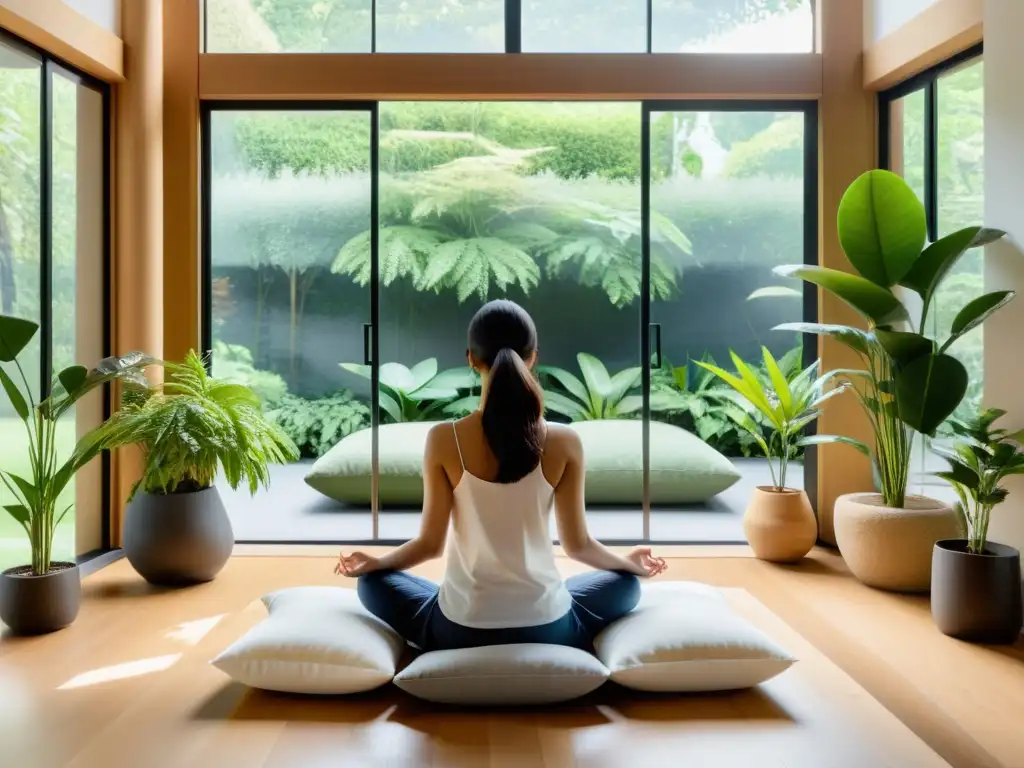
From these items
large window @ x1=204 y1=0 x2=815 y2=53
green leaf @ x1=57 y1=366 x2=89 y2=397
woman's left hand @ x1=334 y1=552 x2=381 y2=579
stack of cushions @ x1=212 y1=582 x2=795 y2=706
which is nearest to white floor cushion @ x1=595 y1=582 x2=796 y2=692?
stack of cushions @ x1=212 y1=582 x2=795 y2=706

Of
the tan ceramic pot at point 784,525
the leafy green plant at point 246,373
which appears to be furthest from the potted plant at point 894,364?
the leafy green plant at point 246,373

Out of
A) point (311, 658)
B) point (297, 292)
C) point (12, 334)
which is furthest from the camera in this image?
point (297, 292)

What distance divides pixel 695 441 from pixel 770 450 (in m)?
0.35

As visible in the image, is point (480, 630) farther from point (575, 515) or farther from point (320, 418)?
point (320, 418)

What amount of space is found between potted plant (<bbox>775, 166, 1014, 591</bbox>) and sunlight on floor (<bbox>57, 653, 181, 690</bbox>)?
2.52 metres

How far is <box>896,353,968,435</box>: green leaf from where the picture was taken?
124 inches

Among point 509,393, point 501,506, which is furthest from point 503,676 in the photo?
point 509,393

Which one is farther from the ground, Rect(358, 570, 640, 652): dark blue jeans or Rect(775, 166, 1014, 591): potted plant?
Rect(775, 166, 1014, 591): potted plant

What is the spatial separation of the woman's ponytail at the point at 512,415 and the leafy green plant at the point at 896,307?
1.66 meters

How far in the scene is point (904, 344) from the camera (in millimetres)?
3227

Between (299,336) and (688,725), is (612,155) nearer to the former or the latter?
(299,336)

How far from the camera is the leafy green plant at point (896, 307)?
10.3 feet

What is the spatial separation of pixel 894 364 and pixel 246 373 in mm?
2874

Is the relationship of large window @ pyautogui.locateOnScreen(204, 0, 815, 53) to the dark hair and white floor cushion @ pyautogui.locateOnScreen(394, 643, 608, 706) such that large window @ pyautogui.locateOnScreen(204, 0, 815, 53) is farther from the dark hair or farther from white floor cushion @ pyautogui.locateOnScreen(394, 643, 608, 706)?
white floor cushion @ pyautogui.locateOnScreen(394, 643, 608, 706)
